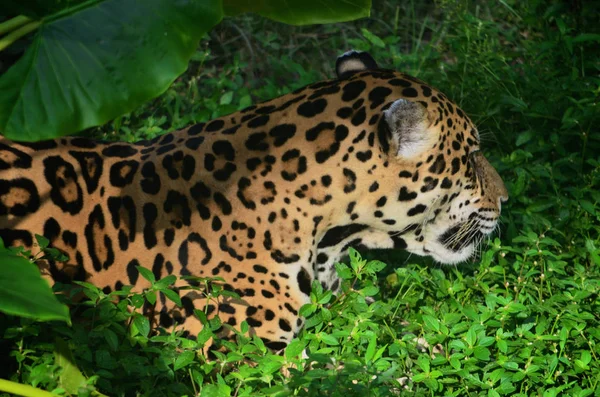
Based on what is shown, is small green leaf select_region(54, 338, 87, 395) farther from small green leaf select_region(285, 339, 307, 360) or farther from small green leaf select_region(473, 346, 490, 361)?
small green leaf select_region(473, 346, 490, 361)

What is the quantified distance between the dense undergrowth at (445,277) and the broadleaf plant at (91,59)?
2.49 feet

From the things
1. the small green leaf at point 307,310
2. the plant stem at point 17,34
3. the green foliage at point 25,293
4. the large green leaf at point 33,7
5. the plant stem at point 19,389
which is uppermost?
the large green leaf at point 33,7

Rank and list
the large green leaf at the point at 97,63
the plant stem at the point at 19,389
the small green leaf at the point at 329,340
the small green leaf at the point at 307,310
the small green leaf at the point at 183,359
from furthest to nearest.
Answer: the small green leaf at the point at 307,310 < the small green leaf at the point at 329,340 < the small green leaf at the point at 183,359 < the large green leaf at the point at 97,63 < the plant stem at the point at 19,389

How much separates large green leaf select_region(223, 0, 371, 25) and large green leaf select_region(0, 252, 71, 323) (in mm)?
1758

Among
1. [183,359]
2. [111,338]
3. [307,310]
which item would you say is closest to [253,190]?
[307,310]

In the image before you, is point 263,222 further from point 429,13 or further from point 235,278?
point 429,13

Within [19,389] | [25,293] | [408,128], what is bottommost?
[408,128]

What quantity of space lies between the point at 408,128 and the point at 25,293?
2.32 m

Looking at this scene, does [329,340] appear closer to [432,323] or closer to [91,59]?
[432,323]

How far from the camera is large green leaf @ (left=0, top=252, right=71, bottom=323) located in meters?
3.09

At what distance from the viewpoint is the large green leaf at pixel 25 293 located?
3.09 meters

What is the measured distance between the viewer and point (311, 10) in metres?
4.63

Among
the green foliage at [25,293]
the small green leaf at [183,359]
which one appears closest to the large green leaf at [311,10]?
the small green leaf at [183,359]

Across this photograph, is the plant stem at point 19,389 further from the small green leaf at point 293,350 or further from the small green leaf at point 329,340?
the small green leaf at point 329,340
